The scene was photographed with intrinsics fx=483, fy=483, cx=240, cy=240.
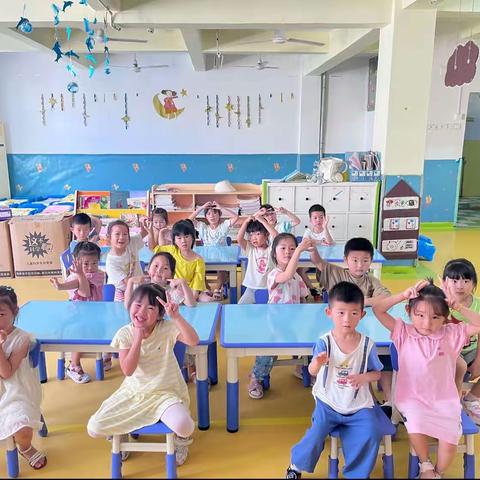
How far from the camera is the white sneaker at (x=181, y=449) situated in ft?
7.41

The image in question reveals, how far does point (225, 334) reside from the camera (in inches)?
92.0

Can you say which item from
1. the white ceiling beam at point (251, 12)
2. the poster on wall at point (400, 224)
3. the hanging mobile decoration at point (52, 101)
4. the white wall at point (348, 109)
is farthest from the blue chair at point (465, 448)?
the hanging mobile decoration at point (52, 101)

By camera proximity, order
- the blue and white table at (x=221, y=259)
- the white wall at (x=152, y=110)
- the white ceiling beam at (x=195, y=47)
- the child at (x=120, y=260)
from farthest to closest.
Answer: the white wall at (x=152, y=110) < the white ceiling beam at (x=195, y=47) < the blue and white table at (x=221, y=259) < the child at (x=120, y=260)

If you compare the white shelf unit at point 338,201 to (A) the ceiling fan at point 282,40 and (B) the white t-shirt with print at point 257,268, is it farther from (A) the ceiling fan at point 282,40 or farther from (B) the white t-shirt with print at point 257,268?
(B) the white t-shirt with print at point 257,268

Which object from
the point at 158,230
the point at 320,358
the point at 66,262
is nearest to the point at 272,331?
the point at 320,358

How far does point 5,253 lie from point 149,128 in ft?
14.3

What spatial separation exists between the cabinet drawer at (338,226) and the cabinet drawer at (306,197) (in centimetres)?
27

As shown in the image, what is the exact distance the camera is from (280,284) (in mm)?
3018

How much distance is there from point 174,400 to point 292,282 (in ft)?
3.94

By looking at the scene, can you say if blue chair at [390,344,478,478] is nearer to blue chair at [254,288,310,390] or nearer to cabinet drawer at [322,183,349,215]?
blue chair at [254,288,310,390]

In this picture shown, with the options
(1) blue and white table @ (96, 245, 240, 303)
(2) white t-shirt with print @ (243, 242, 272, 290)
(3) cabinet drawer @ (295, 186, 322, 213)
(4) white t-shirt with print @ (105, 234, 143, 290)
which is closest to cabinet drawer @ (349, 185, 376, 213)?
(3) cabinet drawer @ (295, 186, 322, 213)

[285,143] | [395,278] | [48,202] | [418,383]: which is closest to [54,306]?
[418,383]

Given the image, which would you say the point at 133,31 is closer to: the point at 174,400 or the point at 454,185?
the point at 454,185

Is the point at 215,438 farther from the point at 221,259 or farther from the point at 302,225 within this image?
the point at 302,225
